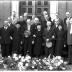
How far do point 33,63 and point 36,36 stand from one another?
4.69 ft

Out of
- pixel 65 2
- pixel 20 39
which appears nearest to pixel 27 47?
pixel 20 39

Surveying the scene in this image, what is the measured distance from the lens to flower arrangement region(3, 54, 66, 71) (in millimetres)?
14320

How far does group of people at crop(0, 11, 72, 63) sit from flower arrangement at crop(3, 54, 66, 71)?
91cm

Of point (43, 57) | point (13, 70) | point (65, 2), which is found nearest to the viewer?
point (13, 70)

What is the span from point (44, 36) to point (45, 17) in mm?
722

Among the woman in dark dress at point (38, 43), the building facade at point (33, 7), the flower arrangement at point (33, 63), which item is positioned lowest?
the flower arrangement at point (33, 63)

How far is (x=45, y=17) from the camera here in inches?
610

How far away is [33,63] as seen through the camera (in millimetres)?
14414

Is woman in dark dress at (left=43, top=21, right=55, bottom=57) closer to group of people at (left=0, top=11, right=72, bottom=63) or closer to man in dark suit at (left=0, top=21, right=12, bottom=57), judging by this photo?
group of people at (left=0, top=11, right=72, bottom=63)

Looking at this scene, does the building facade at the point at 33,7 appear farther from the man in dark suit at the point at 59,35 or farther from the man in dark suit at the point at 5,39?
the man in dark suit at the point at 59,35

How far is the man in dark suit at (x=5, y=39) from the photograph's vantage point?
15547 mm

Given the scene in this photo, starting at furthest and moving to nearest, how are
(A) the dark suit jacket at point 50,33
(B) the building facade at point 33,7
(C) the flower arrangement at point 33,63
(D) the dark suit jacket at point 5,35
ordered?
(B) the building facade at point 33,7 → (D) the dark suit jacket at point 5,35 → (A) the dark suit jacket at point 50,33 → (C) the flower arrangement at point 33,63

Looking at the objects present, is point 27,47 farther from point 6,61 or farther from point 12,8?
point 12,8

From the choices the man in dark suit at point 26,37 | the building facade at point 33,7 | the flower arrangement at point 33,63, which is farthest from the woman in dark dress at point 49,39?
the building facade at point 33,7
